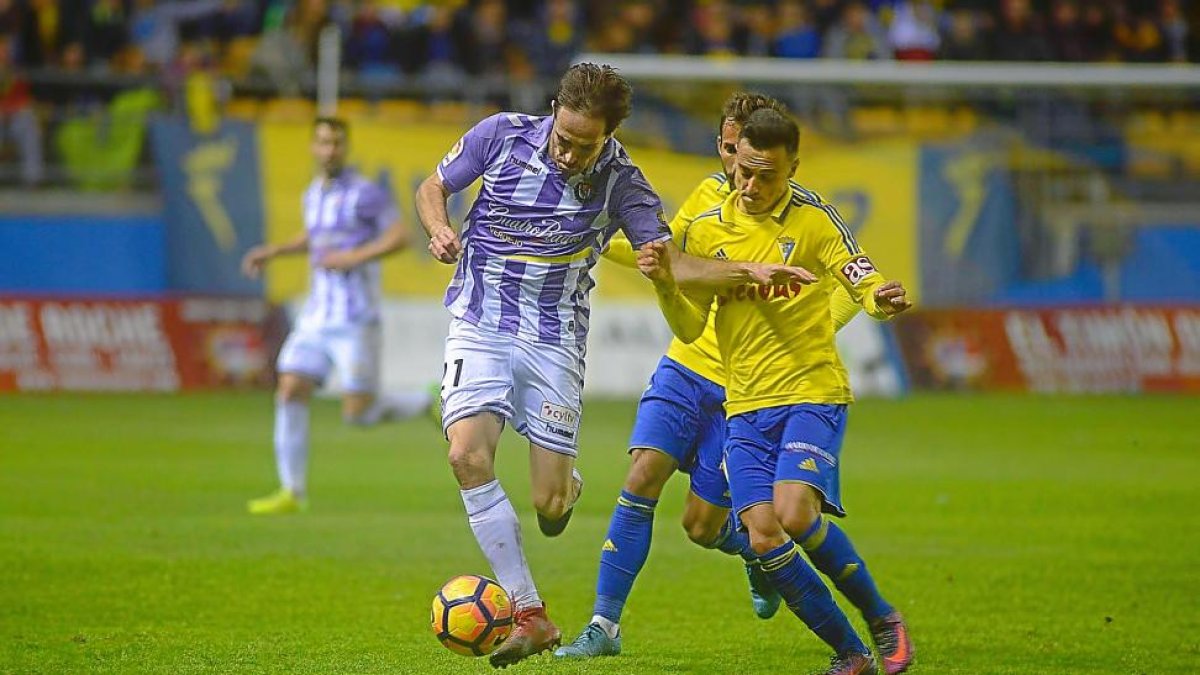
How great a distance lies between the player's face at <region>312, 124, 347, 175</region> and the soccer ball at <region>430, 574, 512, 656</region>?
6.31 metres

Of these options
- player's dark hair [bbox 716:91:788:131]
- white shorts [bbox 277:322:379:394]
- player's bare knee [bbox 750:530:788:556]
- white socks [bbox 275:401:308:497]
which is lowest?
white socks [bbox 275:401:308:497]

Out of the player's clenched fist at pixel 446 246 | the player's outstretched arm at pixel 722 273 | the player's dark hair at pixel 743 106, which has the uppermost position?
the player's dark hair at pixel 743 106

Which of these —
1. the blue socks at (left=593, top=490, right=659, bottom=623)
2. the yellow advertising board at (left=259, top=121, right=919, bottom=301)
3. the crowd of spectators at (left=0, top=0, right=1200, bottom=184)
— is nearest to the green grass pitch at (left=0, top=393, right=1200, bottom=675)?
the blue socks at (left=593, top=490, right=659, bottom=623)

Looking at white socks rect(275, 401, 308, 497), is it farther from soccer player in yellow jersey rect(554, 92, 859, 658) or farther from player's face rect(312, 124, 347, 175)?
soccer player in yellow jersey rect(554, 92, 859, 658)

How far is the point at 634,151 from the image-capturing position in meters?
22.8

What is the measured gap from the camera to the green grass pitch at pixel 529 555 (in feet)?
24.4

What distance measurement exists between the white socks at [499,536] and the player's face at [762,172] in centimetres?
149

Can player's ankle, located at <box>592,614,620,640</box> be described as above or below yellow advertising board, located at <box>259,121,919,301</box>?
above

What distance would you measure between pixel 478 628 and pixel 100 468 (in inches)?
341

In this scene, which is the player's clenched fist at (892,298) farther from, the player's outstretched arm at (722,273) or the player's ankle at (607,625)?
the player's ankle at (607,625)

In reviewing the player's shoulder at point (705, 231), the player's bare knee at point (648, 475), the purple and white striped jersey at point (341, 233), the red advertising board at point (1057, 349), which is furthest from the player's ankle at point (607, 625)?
the red advertising board at point (1057, 349)

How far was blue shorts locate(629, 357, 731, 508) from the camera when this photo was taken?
7785mm

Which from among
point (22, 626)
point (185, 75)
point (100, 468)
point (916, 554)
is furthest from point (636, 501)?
point (185, 75)

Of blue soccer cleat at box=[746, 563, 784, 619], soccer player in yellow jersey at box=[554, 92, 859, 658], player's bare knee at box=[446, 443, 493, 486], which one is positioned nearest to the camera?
player's bare knee at box=[446, 443, 493, 486]
